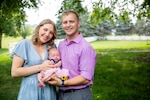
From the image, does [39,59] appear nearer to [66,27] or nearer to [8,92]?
[66,27]

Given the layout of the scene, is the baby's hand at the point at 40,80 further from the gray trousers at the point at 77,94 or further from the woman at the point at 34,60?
the gray trousers at the point at 77,94

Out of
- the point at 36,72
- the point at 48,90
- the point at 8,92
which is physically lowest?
the point at 8,92

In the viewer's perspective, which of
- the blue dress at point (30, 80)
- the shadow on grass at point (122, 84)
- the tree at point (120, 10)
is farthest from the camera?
the tree at point (120, 10)

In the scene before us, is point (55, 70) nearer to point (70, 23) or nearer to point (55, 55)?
point (55, 55)

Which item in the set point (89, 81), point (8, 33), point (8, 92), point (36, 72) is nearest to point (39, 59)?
point (36, 72)

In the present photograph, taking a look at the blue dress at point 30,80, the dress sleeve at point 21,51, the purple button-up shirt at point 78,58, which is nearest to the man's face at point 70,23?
the purple button-up shirt at point 78,58

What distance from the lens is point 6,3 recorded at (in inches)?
472

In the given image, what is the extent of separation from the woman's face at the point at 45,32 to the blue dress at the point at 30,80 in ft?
0.59

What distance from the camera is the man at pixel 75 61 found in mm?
3066

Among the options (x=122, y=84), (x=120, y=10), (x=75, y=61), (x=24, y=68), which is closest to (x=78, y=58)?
(x=75, y=61)

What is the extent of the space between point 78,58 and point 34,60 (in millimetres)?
548

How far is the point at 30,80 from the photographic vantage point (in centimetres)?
323

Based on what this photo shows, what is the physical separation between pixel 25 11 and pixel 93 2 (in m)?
4.19

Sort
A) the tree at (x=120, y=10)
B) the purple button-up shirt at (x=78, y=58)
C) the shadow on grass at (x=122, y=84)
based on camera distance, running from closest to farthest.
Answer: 1. the purple button-up shirt at (x=78, y=58)
2. the shadow on grass at (x=122, y=84)
3. the tree at (x=120, y=10)
